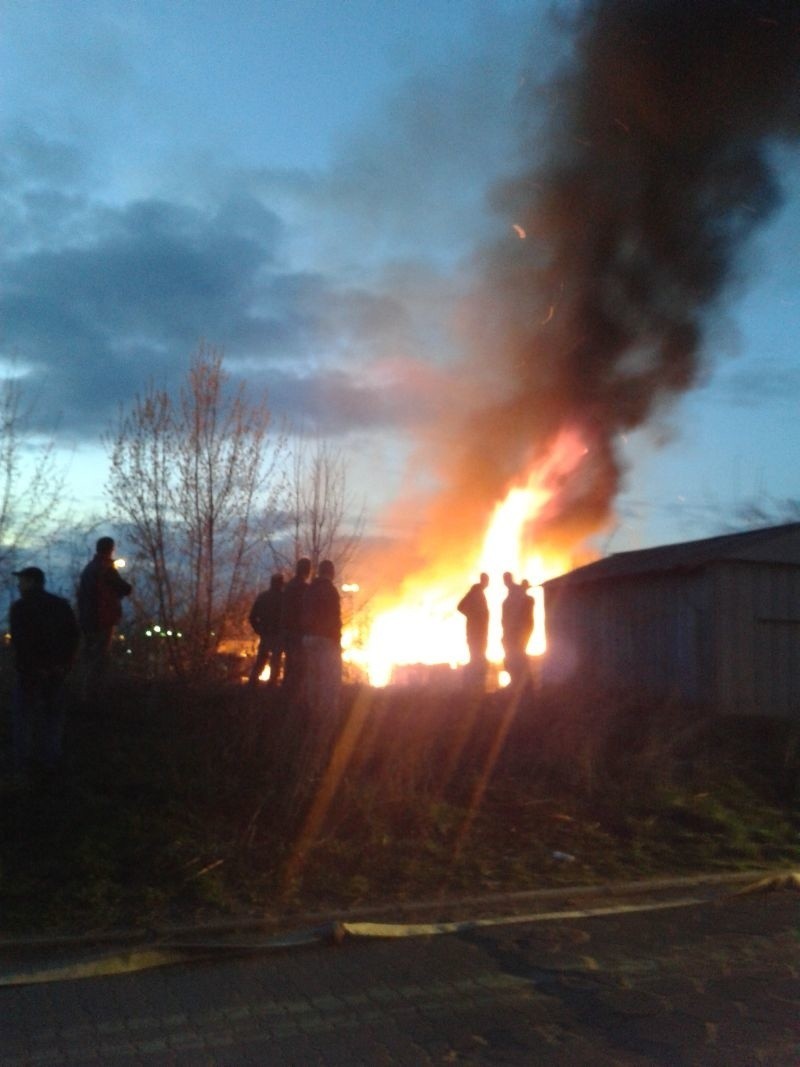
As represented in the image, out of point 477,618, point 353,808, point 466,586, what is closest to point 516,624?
point 477,618

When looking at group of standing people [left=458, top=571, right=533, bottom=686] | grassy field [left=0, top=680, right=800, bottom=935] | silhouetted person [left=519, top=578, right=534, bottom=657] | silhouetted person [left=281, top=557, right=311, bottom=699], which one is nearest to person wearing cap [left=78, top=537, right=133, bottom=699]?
grassy field [left=0, top=680, right=800, bottom=935]

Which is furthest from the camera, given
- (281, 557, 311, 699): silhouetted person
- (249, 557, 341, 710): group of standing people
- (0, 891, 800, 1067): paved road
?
(281, 557, 311, 699): silhouetted person

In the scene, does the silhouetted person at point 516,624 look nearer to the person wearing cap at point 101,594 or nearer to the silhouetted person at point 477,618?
the silhouetted person at point 477,618

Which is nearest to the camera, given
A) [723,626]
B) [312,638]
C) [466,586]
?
[312,638]

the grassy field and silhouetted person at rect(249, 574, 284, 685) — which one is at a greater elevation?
silhouetted person at rect(249, 574, 284, 685)

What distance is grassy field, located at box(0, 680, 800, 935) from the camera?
8.52 meters

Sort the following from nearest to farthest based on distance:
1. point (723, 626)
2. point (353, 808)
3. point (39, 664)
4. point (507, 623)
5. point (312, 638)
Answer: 1. point (39, 664)
2. point (353, 808)
3. point (312, 638)
4. point (507, 623)
5. point (723, 626)

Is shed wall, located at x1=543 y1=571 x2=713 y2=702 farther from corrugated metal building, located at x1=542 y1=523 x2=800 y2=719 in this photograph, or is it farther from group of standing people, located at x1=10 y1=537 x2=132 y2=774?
group of standing people, located at x1=10 y1=537 x2=132 y2=774

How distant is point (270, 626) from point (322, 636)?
1.86 m

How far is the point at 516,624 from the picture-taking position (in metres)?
16.7

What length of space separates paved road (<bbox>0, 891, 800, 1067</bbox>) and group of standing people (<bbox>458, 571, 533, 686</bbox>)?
28.0 feet

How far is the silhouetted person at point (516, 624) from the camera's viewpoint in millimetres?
16625

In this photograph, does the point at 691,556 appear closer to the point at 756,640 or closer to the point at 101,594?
the point at 756,640

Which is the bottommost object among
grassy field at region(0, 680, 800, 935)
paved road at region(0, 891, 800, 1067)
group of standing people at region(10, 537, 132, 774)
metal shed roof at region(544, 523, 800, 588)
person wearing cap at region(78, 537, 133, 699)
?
paved road at region(0, 891, 800, 1067)
